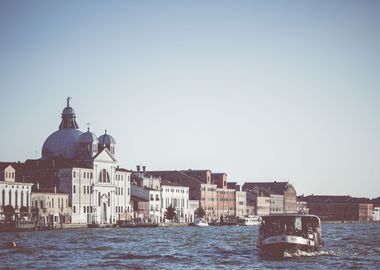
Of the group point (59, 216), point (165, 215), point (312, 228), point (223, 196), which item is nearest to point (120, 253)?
point (312, 228)

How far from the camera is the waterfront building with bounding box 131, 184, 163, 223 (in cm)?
14938

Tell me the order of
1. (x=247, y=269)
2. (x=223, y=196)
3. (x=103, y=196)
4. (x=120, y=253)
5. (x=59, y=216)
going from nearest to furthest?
(x=247, y=269), (x=120, y=253), (x=59, y=216), (x=103, y=196), (x=223, y=196)

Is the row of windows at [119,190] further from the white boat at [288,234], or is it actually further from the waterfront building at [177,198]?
the white boat at [288,234]

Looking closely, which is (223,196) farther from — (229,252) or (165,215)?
(229,252)

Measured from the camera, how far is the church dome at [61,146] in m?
134

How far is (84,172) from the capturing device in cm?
13012

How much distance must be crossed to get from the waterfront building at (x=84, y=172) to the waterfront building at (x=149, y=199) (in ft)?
20.5

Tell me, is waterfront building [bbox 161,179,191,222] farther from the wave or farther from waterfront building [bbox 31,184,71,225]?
the wave

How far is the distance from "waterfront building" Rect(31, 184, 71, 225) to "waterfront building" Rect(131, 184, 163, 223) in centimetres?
2551

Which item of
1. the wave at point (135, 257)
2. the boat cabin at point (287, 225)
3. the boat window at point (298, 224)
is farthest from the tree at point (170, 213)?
the wave at point (135, 257)

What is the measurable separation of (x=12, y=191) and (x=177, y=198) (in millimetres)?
54958

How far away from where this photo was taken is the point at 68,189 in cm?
12656

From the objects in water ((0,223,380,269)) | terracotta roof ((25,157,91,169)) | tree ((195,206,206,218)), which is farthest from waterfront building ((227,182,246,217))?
water ((0,223,380,269))

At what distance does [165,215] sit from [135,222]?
18.7 m
